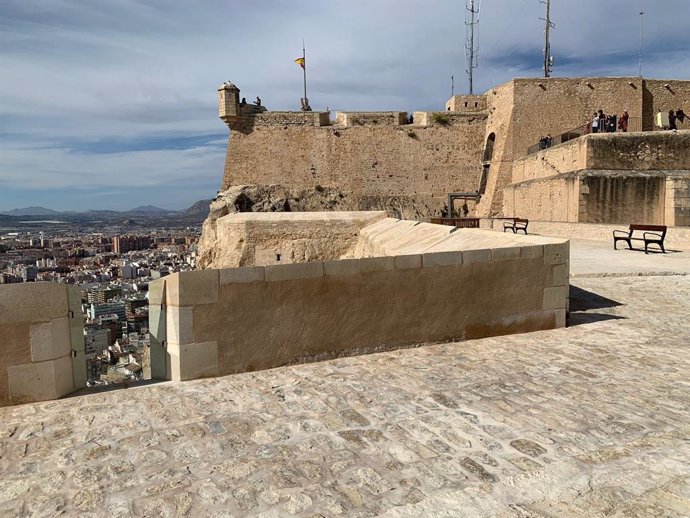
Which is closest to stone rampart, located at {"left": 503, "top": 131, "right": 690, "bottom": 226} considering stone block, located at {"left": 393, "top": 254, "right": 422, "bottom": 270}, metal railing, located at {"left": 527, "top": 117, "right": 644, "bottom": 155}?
metal railing, located at {"left": 527, "top": 117, "right": 644, "bottom": 155}

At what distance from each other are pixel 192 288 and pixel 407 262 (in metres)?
1.98

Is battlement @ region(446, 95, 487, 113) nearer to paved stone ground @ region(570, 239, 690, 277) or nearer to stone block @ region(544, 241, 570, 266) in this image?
paved stone ground @ region(570, 239, 690, 277)

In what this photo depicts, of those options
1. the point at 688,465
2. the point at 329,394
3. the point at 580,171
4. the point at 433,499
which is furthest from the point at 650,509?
the point at 580,171

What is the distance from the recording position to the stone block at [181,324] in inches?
149

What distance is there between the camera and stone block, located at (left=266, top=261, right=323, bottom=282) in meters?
4.16

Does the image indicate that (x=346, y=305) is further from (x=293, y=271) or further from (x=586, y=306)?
(x=586, y=306)

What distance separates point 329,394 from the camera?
3.52 metres

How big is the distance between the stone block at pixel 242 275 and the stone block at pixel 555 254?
301cm

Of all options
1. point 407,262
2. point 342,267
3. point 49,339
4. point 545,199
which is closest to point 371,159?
point 545,199

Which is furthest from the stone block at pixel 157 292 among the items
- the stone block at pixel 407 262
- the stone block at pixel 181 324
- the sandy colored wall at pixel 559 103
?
the sandy colored wall at pixel 559 103

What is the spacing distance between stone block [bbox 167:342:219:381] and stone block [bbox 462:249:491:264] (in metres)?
2.51

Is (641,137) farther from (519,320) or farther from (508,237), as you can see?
(519,320)

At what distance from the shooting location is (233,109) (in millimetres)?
24828

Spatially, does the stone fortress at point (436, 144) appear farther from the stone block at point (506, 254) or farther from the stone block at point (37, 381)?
the stone block at point (37, 381)
